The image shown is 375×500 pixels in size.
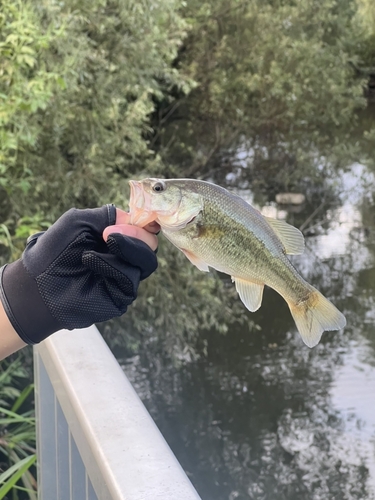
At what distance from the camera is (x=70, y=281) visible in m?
1.11

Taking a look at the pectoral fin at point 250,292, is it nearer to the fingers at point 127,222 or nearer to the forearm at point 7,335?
the fingers at point 127,222

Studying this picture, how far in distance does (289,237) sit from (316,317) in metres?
0.18

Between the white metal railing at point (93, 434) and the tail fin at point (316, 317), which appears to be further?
the tail fin at point (316, 317)

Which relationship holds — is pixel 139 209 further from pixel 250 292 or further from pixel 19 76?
pixel 19 76

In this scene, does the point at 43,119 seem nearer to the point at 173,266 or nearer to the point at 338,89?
the point at 173,266

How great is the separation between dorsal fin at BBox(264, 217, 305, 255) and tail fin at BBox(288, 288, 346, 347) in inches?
4.1

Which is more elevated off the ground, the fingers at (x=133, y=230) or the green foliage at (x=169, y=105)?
the fingers at (x=133, y=230)

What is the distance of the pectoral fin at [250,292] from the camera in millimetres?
1223

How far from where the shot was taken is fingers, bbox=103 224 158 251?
1.06m

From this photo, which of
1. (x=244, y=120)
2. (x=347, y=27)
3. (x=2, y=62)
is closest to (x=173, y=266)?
(x=2, y=62)

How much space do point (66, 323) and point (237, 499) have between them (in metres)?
3.09

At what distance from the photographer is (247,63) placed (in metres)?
7.68

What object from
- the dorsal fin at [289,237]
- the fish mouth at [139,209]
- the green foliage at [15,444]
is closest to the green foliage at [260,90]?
the green foliage at [15,444]

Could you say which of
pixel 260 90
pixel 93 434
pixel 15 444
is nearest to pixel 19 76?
pixel 15 444
